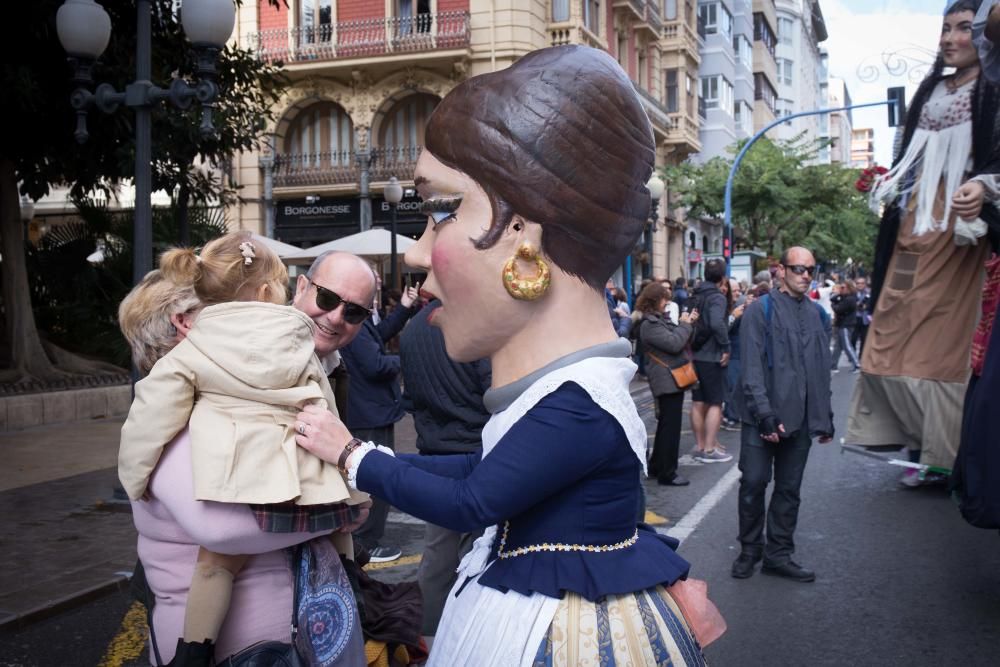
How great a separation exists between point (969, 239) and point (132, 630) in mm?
4677

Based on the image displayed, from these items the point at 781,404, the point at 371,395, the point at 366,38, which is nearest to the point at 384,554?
the point at 371,395

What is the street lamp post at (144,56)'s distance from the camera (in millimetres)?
7254

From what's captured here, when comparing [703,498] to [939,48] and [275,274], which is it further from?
[275,274]

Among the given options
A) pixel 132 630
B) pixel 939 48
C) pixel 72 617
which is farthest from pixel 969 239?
pixel 72 617

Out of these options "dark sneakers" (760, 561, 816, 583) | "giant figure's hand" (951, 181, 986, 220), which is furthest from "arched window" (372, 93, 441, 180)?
"giant figure's hand" (951, 181, 986, 220)

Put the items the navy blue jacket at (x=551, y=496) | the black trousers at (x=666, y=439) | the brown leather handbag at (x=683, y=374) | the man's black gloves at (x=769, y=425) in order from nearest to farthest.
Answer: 1. the navy blue jacket at (x=551, y=496)
2. the man's black gloves at (x=769, y=425)
3. the black trousers at (x=666, y=439)
4. the brown leather handbag at (x=683, y=374)

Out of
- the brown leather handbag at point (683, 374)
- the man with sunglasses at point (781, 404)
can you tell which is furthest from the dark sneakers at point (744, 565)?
the brown leather handbag at point (683, 374)

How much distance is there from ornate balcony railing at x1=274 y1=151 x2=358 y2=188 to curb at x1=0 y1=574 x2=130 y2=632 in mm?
20992

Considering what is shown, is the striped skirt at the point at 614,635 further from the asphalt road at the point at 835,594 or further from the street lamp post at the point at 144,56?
the street lamp post at the point at 144,56

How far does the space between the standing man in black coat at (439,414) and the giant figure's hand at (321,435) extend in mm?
2089

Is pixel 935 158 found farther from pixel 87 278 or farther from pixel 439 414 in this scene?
pixel 87 278

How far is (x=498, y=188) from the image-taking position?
1822 millimetres

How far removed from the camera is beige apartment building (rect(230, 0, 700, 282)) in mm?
23141

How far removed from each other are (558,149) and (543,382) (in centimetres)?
46
